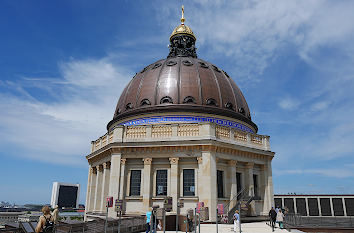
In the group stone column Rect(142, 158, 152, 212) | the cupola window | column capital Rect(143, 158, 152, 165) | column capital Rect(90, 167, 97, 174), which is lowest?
stone column Rect(142, 158, 152, 212)

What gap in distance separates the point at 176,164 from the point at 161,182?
199 cm

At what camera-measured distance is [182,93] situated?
30109mm

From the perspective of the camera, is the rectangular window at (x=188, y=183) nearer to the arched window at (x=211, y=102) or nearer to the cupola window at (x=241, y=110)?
the arched window at (x=211, y=102)

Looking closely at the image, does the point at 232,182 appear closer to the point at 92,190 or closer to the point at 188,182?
the point at 188,182

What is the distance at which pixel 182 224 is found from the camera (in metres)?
18.8

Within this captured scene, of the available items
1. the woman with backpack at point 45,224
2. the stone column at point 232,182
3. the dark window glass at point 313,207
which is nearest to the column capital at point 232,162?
the stone column at point 232,182

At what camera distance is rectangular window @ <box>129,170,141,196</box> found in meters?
23.5

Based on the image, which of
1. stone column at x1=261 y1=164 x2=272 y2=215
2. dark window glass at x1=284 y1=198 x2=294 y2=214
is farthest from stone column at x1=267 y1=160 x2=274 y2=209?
dark window glass at x1=284 y1=198 x2=294 y2=214

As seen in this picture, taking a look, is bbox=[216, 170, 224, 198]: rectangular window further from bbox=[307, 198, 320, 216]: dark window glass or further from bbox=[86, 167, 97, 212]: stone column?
bbox=[307, 198, 320, 216]: dark window glass

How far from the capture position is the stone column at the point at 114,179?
893 inches

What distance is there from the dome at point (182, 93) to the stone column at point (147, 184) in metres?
6.91

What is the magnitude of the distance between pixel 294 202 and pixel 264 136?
26.9 m

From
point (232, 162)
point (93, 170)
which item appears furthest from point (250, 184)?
point (93, 170)

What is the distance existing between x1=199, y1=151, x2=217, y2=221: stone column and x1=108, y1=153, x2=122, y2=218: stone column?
21.4 feet
